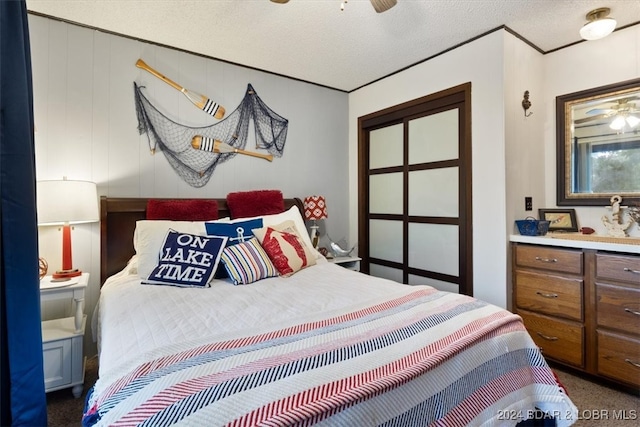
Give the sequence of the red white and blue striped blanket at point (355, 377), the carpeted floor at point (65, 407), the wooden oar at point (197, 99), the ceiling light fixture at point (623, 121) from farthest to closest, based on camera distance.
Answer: the wooden oar at point (197, 99) → the ceiling light fixture at point (623, 121) → the carpeted floor at point (65, 407) → the red white and blue striped blanket at point (355, 377)

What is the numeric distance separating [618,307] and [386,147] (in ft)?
7.53

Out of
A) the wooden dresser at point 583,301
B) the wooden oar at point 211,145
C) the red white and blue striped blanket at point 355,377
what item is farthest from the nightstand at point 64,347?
the wooden dresser at point 583,301

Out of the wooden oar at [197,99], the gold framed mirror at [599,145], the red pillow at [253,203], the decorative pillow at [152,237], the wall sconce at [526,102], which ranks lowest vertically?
the decorative pillow at [152,237]

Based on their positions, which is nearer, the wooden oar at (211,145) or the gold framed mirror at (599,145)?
the gold framed mirror at (599,145)

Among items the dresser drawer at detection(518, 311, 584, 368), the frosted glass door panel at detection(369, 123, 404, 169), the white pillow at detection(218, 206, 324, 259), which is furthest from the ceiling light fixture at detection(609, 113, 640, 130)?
the white pillow at detection(218, 206, 324, 259)

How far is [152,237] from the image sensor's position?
6.91ft

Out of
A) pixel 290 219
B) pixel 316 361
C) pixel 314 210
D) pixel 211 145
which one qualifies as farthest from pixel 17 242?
pixel 314 210

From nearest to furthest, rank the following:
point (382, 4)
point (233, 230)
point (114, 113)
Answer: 1. point (382, 4)
2. point (233, 230)
3. point (114, 113)

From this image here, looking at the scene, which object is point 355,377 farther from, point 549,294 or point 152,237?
point 549,294

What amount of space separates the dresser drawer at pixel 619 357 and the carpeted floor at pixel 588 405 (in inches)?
4.4

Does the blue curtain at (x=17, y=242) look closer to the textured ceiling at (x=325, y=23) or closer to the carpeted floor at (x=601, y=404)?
the textured ceiling at (x=325, y=23)

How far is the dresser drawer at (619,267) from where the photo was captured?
6.09 feet

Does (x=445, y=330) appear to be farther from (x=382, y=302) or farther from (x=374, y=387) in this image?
(x=374, y=387)

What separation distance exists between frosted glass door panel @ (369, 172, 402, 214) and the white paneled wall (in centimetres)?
98
